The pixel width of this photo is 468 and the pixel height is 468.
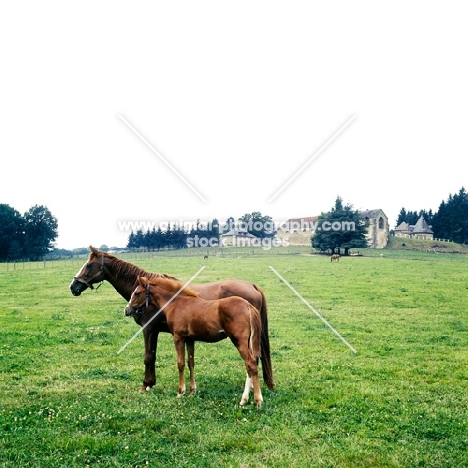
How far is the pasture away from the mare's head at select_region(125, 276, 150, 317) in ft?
5.19

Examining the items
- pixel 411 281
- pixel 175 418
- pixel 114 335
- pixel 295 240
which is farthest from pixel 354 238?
pixel 175 418

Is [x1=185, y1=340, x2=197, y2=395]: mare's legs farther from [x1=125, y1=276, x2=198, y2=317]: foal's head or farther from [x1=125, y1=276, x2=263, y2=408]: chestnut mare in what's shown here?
[x1=125, y1=276, x2=198, y2=317]: foal's head

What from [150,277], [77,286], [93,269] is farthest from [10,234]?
[150,277]

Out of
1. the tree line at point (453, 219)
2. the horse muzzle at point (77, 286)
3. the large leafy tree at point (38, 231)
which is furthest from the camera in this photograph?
the tree line at point (453, 219)

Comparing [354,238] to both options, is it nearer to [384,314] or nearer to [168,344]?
[384,314]

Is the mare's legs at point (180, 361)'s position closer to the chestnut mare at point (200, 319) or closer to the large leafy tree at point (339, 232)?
the chestnut mare at point (200, 319)

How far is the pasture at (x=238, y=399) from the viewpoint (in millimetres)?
5352

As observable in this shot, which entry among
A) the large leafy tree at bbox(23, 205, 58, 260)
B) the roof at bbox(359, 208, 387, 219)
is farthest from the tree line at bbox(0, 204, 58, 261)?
the roof at bbox(359, 208, 387, 219)

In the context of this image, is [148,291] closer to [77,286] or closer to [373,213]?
[77,286]

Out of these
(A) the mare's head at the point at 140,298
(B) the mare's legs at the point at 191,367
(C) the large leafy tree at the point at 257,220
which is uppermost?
(C) the large leafy tree at the point at 257,220

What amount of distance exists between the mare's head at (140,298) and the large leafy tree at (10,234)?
85.3m

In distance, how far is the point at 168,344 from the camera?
1209 cm

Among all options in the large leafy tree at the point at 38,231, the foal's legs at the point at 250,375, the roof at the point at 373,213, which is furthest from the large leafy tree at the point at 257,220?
the roof at the point at 373,213

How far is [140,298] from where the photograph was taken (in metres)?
7.99
